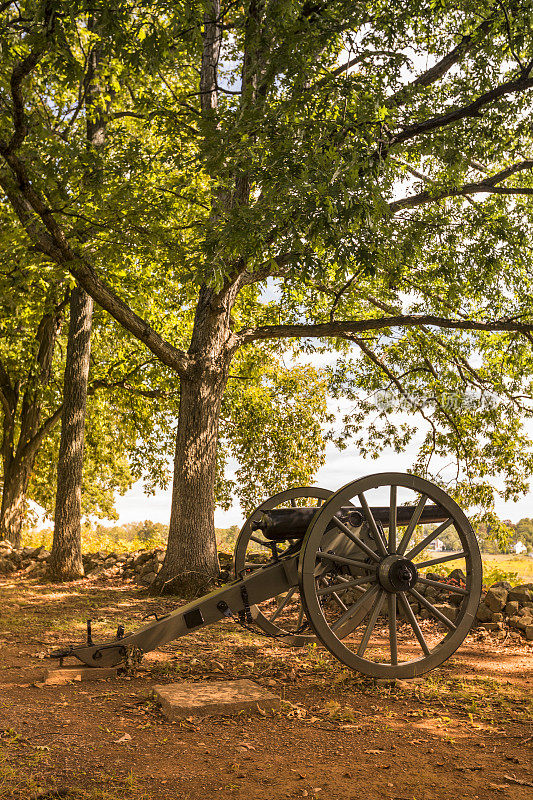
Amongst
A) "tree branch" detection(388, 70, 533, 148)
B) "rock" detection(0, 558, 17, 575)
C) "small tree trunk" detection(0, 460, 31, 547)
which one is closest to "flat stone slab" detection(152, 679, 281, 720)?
"tree branch" detection(388, 70, 533, 148)

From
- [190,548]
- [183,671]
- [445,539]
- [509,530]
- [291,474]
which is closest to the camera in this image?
[183,671]

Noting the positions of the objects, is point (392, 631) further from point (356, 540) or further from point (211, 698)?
point (211, 698)

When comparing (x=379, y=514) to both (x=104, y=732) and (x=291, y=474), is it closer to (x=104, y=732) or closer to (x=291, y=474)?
(x=104, y=732)

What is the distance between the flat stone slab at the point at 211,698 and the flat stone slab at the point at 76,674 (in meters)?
0.62

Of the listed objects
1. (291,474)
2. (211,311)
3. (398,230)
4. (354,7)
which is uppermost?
(354,7)

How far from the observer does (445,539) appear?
6012 mm

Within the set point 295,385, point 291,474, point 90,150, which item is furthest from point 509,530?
point 90,150

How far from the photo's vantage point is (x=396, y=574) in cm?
502

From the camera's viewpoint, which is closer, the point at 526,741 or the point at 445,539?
the point at 526,741

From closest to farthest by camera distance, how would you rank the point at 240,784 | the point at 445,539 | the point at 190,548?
the point at 240,784
the point at 445,539
the point at 190,548

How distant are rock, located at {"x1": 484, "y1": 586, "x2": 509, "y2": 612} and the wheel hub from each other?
3149 mm

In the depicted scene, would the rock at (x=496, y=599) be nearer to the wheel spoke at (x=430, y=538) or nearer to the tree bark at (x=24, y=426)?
the wheel spoke at (x=430, y=538)

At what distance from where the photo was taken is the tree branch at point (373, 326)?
10211mm

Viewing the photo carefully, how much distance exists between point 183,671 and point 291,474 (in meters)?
9.72
